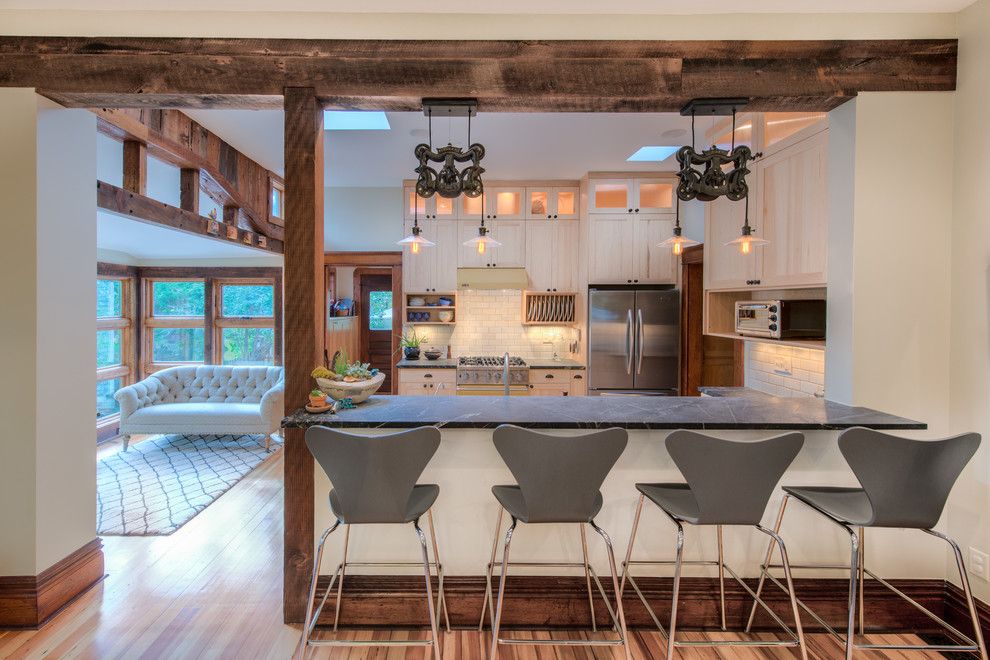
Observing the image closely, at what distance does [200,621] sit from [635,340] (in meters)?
4.23

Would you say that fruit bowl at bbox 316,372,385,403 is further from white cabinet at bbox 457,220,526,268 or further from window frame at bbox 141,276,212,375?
window frame at bbox 141,276,212,375

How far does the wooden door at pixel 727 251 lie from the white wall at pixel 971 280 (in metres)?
1.05

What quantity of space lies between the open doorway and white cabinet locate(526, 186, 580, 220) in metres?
2.89

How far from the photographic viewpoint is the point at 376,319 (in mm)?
7656

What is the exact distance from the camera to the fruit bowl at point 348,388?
2.20 meters

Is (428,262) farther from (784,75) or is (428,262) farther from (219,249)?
(784,75)

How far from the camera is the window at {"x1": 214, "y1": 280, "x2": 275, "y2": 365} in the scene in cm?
633

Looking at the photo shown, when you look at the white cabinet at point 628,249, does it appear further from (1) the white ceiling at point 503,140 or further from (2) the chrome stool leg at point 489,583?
(2) the chrome stool leg at point 489,583

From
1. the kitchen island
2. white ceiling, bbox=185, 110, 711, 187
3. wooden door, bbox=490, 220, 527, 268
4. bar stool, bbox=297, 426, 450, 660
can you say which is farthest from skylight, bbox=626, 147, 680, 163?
bar stool, bbox=297, 426, 450, 660

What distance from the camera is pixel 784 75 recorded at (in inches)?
90.5

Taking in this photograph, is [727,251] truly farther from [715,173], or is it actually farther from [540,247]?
[540,247]

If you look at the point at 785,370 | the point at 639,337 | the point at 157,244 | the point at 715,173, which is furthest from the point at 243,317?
the point at 785,370

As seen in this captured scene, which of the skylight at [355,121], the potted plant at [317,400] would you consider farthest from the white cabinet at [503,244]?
the potted plant at [317,400]

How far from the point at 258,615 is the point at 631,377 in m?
3.95
